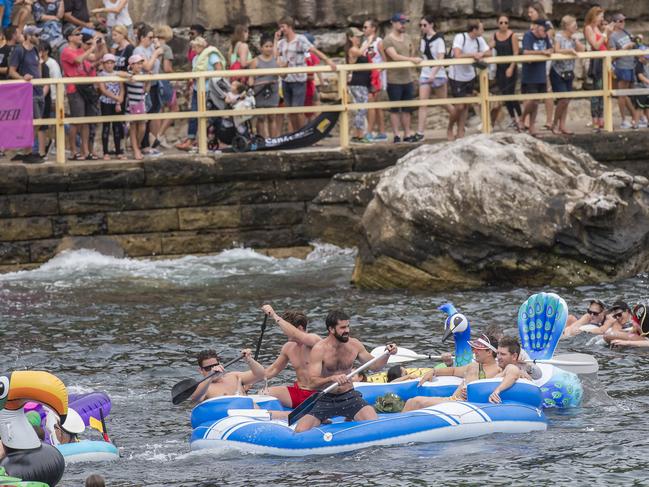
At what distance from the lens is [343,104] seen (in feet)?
75.2

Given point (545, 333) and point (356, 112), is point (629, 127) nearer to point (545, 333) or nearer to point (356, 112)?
point (356, 112)

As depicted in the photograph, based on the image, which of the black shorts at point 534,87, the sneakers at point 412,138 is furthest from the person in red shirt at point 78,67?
the black shorts at point 534,87

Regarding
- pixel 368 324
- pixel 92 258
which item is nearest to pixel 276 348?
pixel 368 324

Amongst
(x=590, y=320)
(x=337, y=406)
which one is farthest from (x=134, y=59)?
(x=337, y=406)

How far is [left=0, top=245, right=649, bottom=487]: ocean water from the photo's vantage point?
12406 mm

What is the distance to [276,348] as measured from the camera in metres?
17.1

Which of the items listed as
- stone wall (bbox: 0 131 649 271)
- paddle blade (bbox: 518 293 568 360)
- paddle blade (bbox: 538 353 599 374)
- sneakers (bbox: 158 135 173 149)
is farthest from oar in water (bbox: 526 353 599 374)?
sneakers (bbox: 158 135 173 149)

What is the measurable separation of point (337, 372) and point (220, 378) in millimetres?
1171

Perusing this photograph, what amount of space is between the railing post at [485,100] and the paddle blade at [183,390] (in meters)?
10.6

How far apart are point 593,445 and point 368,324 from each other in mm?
5484

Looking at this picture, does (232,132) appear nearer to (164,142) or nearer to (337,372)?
(164,142)

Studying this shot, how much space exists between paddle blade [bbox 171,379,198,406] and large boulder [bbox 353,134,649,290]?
676cm

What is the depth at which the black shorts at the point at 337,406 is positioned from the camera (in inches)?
521

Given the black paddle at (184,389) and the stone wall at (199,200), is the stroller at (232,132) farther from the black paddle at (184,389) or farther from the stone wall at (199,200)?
the black paddle at (184,389)
